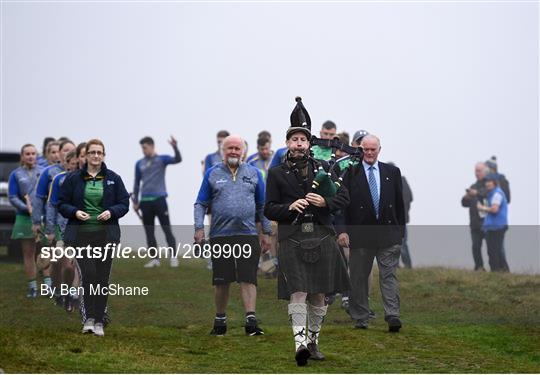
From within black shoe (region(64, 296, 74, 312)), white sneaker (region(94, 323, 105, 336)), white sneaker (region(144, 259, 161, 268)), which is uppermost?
white sneaker (region(144, 259, 161, 268))

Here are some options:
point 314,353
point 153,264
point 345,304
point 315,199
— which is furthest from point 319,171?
point 153,264

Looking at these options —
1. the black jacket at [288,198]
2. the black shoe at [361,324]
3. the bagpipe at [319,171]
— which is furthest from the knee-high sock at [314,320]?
the black shoe at [361,324]

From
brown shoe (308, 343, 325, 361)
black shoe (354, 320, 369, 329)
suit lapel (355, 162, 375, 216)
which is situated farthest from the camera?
suit lapel (355, 162, 375, 216)

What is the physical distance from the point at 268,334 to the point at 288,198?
286 cm

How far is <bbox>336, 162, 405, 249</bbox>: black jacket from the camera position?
18.9 metres

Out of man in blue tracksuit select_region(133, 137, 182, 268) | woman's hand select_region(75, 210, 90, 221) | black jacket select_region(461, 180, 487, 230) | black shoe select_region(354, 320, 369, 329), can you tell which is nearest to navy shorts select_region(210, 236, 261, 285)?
black shoe select_region(354, 320, 369, 329)

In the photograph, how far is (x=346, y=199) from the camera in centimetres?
1605

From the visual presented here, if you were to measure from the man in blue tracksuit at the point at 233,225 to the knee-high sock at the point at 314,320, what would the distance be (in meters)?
2.30

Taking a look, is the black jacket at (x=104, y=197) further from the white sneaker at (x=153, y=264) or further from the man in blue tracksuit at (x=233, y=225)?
the white sneaker at (x=153, y=264)

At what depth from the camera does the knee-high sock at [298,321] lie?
15.4 meters

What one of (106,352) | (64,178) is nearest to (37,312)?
(64,178)

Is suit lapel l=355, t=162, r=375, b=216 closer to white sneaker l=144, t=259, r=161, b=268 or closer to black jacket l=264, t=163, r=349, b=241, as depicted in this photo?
black jacket l=264, t=163, r=349, b=241

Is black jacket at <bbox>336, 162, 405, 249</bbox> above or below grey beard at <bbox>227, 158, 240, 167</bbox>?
below

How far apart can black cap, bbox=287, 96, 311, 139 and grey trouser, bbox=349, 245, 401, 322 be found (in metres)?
3.33
